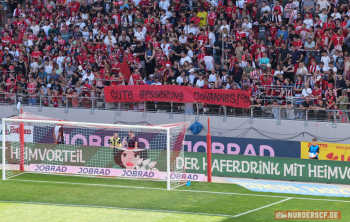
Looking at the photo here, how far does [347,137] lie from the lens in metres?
20.4

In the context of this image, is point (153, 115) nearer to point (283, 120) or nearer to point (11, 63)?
point (283, 120)

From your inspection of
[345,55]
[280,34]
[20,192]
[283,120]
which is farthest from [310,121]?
[20,192]

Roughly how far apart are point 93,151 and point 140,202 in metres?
4.90

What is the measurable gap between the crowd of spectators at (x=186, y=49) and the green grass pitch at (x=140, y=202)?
657cm

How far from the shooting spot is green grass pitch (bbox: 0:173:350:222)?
13.4m

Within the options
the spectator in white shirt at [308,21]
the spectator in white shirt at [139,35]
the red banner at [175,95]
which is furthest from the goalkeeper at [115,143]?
the spectator in white shirt at [308,21]

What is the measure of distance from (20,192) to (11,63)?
12603 mm

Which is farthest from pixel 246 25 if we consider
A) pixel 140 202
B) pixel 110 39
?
pixel 140 202

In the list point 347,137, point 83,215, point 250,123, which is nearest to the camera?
point 83,215

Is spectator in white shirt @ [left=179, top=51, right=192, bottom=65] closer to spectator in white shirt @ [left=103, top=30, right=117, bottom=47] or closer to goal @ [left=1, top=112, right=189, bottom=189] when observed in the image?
spectator in white shirt @ [left=103, top=30, right=117, bottom=47]

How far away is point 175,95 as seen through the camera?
22703mm

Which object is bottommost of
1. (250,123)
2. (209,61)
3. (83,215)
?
(83,215)

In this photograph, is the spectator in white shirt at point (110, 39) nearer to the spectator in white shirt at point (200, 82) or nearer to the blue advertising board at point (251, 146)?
the spectator in white shirt at point (200, 82)

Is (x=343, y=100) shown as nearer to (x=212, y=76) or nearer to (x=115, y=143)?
(x=212, y=76)
